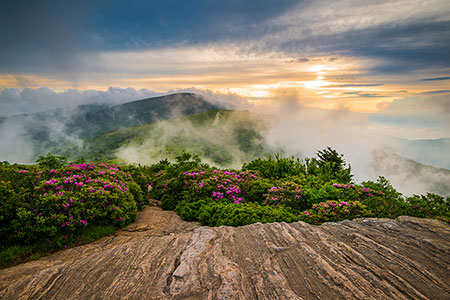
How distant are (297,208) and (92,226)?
707 cm

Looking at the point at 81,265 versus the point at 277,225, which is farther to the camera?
the point at 277,225

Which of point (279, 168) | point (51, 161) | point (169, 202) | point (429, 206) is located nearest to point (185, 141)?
point (279, 168)

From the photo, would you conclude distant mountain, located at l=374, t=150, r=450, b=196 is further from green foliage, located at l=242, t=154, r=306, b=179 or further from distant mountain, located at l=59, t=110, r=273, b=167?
green foliage, located at l=242, t=154, r=306, b=179

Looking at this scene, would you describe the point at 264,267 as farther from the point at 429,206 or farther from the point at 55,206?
the point at 429,206

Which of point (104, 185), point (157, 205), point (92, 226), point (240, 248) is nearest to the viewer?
point (240, 248)

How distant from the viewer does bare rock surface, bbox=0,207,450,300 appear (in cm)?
333

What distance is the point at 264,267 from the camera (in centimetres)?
391

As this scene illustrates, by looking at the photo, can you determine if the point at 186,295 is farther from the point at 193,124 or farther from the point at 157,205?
the point at 193,124

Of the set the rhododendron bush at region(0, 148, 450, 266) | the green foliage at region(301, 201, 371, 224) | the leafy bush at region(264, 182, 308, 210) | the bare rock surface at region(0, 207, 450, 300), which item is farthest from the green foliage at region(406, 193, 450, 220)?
the leafy bush at region(264, 182, 308, 210)

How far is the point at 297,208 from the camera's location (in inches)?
333

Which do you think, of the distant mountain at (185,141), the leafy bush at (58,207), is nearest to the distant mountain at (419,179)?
the distant mountain at (185,141)

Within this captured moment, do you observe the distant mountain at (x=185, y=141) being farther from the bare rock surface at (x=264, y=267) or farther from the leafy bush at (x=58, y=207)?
the bare rock surface at (x=264, y=267)

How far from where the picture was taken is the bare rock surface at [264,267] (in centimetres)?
333

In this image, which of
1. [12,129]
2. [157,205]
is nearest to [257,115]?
[157,205]
